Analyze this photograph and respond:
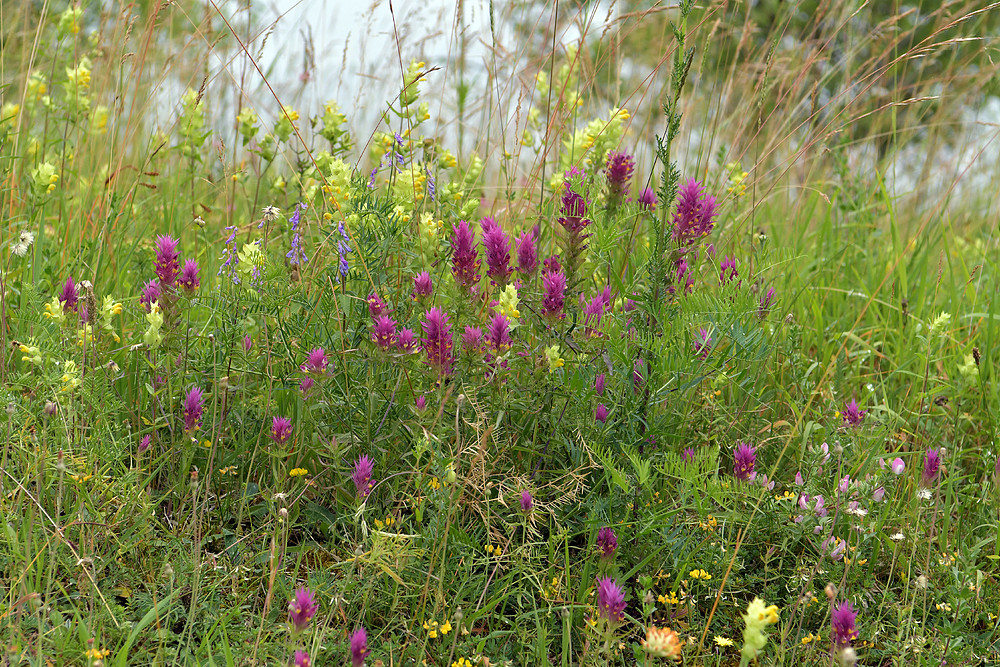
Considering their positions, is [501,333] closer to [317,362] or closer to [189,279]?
[317,362]

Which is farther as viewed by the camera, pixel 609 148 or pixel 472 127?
pixel 472 127

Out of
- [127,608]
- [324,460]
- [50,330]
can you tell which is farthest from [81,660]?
[50,330]

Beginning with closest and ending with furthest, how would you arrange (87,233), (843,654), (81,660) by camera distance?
(843,654), (81,660), (87,233)

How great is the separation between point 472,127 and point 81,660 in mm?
2574

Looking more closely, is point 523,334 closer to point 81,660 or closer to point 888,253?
point 81,660

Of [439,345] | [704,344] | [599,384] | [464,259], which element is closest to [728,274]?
[704,344]

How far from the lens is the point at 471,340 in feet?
6.00

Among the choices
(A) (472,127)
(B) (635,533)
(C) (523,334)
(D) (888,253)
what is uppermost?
(A) (472,127)

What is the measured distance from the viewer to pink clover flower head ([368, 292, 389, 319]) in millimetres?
1926

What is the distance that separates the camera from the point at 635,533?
6.11 feet

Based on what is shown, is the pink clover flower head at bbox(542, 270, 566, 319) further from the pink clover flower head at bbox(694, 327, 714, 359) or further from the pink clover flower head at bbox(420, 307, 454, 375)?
the pink clover flower head at bbox(694, 327, 714, 359)

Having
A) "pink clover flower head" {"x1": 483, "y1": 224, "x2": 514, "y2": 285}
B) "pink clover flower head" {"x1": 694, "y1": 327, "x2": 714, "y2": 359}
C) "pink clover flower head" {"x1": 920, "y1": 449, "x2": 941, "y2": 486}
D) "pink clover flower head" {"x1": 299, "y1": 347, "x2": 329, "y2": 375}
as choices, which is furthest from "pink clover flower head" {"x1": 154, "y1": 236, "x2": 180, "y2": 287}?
"pink clover flower head" {"x1": 920, "y1": 449, "x2": 941, "y2": 486}

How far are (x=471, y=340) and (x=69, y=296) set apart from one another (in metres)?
1.05

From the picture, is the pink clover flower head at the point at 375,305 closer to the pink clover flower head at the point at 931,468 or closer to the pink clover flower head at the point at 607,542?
the pink clover flower head at the point at 607,542
